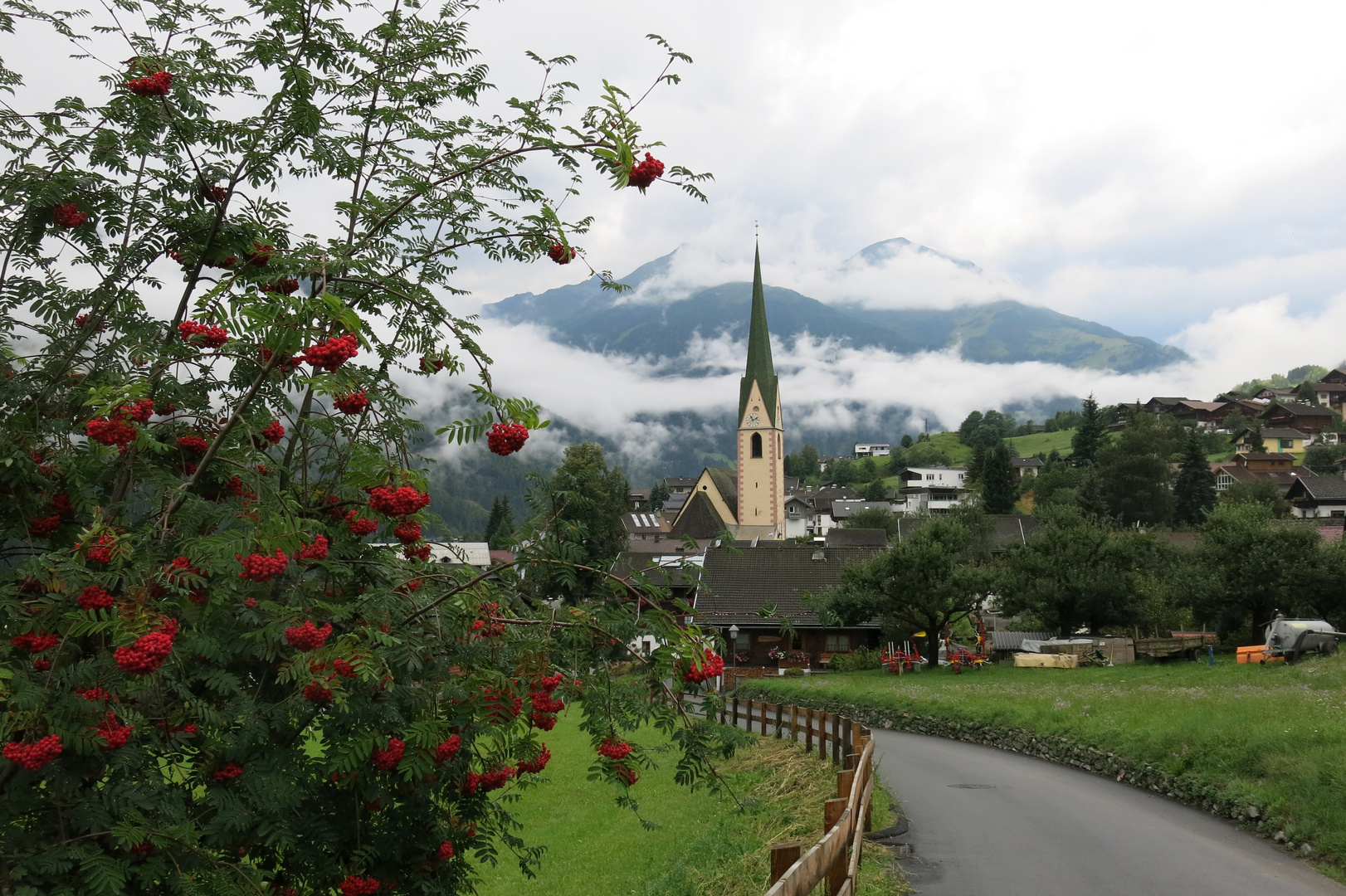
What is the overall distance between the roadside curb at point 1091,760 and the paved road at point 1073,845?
229 mm

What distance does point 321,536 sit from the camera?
536 cm

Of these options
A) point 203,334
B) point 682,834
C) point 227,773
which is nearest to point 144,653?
point 227,773

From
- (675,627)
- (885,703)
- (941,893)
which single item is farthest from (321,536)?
(885,703)

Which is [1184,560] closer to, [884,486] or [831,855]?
[831,855]

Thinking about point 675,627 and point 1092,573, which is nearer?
point 675,627

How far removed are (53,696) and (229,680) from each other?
2.68 ft

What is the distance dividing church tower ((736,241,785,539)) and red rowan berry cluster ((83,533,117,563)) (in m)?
92.4

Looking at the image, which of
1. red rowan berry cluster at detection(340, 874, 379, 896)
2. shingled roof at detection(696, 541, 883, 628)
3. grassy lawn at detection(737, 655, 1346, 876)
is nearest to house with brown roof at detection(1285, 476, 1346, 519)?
shingled roof at detection(696, 541, 883, 628)

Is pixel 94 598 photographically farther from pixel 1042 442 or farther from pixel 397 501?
pixel 1042 442

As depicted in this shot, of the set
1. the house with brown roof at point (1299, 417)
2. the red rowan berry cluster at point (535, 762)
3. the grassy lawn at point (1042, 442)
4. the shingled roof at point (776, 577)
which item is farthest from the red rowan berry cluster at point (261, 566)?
the grassy lawn at point (1042, 442)

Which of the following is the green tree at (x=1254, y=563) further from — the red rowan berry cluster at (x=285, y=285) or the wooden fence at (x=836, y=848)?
the red rowan berry cluster at (x=285, y=285)

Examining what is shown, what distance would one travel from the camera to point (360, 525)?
577 cm

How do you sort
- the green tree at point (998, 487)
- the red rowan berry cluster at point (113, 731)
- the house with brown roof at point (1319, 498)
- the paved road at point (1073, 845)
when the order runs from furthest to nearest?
the green tree at point (998, 487) → the house with brown roof at point (1319, 498) → the paved road at point (1073, 845) → the red rowan berry cluster at point (113, 731)

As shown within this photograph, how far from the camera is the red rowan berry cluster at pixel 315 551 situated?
520cm
